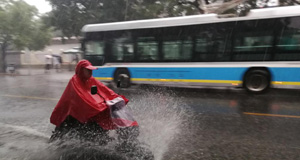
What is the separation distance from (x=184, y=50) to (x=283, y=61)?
377 centimetres

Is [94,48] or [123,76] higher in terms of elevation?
[94,48]

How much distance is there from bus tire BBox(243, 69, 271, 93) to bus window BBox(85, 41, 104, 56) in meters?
7.02

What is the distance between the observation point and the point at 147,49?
1034cm

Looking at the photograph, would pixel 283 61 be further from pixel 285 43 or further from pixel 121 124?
pixel 121 124

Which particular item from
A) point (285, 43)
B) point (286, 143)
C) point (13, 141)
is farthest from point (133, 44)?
point (286, 143)

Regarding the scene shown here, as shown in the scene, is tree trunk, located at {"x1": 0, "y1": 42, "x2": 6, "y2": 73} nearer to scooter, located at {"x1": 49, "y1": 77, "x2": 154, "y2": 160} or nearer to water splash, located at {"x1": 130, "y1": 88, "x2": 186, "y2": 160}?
water splash, located at {"x1": 130, "y1": 88, "x2": 186, "y2": 160}

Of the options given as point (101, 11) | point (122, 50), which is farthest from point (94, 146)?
point (101, 11)

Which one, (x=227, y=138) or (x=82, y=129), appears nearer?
(x=82, y=129)

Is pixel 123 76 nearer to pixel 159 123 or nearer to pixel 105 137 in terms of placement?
pixel 159 123

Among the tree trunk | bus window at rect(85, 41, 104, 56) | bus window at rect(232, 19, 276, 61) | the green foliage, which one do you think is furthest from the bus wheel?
the tree trunk

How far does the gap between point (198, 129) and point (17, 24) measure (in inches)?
871

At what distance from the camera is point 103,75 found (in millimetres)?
11352

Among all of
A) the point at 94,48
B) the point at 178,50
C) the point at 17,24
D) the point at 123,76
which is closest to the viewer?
the point at 178,50

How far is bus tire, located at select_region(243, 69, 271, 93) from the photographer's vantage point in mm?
8391
